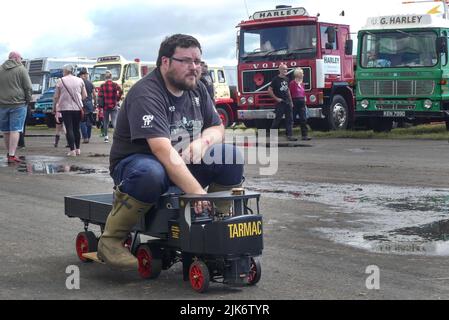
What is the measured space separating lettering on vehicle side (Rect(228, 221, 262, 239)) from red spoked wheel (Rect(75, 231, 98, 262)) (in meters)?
1.34

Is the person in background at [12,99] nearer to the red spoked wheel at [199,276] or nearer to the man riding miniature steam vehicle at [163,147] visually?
the man riding miniature steam vehicle at [163,147]

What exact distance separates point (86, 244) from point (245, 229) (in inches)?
56.1

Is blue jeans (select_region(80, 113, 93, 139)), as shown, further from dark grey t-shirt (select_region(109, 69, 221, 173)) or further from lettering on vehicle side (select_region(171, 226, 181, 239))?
lettering on vehicle side (select_region(171, 226, 181, 239))

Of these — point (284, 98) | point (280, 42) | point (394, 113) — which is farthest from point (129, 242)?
point (280, 42)

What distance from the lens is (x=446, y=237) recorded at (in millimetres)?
6980

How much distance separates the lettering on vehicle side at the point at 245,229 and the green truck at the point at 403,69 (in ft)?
55.5

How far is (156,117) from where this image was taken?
5367 millimetres

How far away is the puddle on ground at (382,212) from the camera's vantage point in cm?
676

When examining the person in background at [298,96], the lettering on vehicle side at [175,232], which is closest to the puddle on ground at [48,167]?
the person in background at [298,96]

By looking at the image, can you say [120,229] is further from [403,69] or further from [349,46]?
[349,46]

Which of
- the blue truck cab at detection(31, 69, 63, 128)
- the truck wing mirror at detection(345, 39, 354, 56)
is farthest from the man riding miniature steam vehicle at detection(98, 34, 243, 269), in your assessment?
the blue truck cab at detection(31, 69, 63, 128)

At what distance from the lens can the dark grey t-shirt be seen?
537 cm
